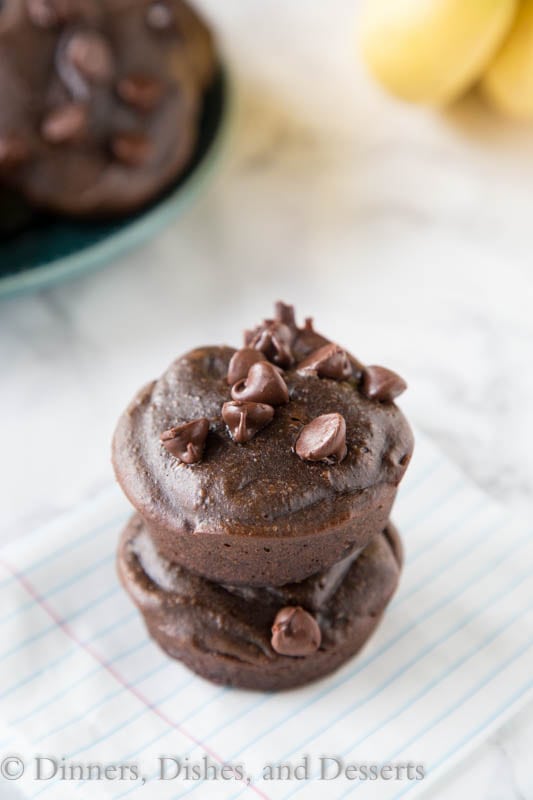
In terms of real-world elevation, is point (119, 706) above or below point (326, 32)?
below

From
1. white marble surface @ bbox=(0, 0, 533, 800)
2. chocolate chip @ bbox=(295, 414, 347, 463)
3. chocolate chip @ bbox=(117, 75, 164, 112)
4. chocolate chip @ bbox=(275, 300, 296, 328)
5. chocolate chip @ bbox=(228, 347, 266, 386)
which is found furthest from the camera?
chocolate chip @ bbox=(117, 75, 164, 112)

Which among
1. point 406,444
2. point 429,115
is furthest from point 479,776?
point 429,115

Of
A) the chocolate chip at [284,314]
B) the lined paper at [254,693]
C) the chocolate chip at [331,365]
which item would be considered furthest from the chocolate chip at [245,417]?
the lined paper at [254,693]

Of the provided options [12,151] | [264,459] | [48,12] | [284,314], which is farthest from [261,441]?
[48,12]

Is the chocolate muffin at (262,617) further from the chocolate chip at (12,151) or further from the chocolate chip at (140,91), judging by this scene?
the chocolate chip at (140,91)

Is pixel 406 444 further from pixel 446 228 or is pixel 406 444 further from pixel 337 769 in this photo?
pixel 446 228

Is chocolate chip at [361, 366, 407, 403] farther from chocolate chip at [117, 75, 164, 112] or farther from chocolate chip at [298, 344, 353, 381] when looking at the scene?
chocolate chip at [117, 75, 164, 112]

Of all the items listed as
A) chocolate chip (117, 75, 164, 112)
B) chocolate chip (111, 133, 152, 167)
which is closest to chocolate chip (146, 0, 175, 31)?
chocolate chip (117, 75, 164, 112)

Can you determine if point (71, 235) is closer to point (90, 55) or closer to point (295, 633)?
point (90, 55)
